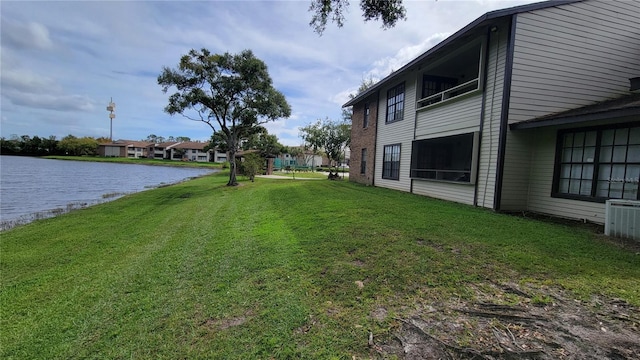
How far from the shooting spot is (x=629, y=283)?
383cm

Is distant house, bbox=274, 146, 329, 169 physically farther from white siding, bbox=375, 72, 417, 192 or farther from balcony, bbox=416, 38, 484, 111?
balcony, bbox=416, 38, 484, 111

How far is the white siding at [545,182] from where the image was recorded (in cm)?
785

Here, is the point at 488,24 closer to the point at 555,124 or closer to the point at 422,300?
the point at 555,124

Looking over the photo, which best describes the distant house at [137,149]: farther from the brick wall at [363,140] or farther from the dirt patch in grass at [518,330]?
the dirt patch in grass at [518,330]

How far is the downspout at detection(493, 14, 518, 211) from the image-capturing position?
828cm

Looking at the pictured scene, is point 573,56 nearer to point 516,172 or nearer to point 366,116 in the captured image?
point 516,172

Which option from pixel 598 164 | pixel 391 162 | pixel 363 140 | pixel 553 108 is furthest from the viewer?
pixel 363 140

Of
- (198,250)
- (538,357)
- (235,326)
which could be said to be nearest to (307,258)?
(235,326)

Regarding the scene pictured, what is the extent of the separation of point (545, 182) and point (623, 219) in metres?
2.51

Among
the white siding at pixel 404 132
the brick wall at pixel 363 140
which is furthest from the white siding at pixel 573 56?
the brick wall at pixel 363 140

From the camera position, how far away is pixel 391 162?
15.4m

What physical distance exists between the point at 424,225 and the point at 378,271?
2.70 metres

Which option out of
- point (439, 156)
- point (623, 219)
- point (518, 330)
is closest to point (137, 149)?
point (439, 156)

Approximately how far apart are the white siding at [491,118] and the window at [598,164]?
4.82 feet
